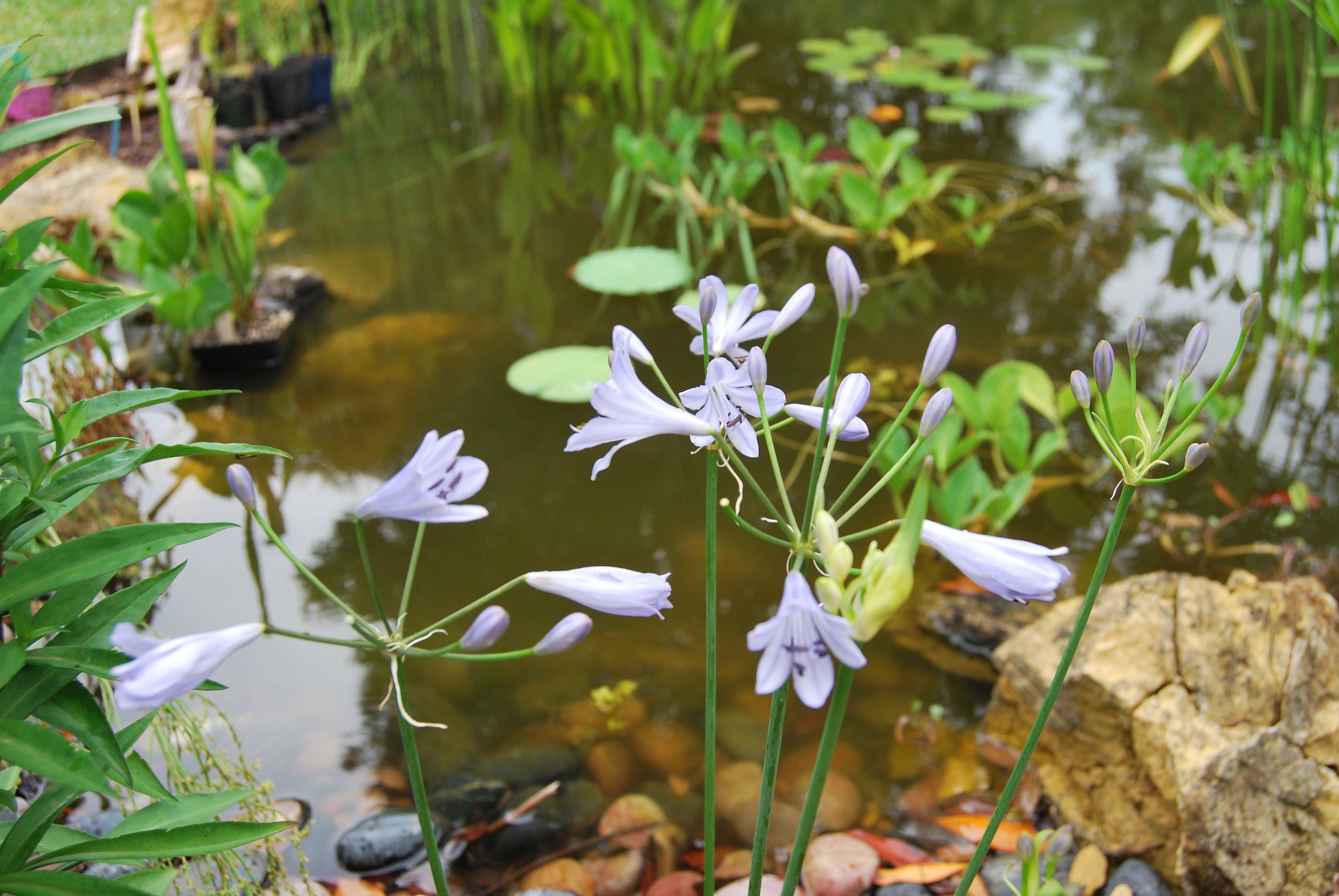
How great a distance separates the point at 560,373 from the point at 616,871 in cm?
154

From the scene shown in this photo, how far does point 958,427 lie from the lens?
229cm

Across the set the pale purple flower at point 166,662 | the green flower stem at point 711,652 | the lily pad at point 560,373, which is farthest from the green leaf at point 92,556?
the lily pad at point 560,373

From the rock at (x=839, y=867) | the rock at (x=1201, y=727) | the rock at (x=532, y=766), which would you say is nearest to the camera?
the rock at (x=1201, y=727)

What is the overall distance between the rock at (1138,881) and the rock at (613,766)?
0.82 m

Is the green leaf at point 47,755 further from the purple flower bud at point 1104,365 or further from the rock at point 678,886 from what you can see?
the rock at point 678,886

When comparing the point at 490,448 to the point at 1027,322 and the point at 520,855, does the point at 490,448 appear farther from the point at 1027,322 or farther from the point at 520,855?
the point at 1027,322

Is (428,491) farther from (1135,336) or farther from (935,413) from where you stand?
(1135,336)

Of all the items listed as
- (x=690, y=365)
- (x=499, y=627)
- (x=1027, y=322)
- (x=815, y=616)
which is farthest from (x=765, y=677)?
(x=1027, y=322)

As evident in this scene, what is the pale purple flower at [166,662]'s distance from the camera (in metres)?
0.61

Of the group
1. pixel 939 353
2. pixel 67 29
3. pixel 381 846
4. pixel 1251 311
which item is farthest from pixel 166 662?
pixel 67 29

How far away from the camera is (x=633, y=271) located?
3322 mm

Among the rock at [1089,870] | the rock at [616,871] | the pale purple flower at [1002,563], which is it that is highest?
the pale purple flower at [1002,563]

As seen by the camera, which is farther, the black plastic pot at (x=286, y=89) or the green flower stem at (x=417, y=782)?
the black plastic pot at (x=286, y=89)

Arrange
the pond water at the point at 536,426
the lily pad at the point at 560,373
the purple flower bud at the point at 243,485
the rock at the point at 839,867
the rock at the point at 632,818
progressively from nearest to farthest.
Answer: the purple flower bud at the point at 243,485, the rock at the point at 839,867, the rock at the point at 632,818, the pond water at the point at 536,426, the lily pad at the point at 560,373
